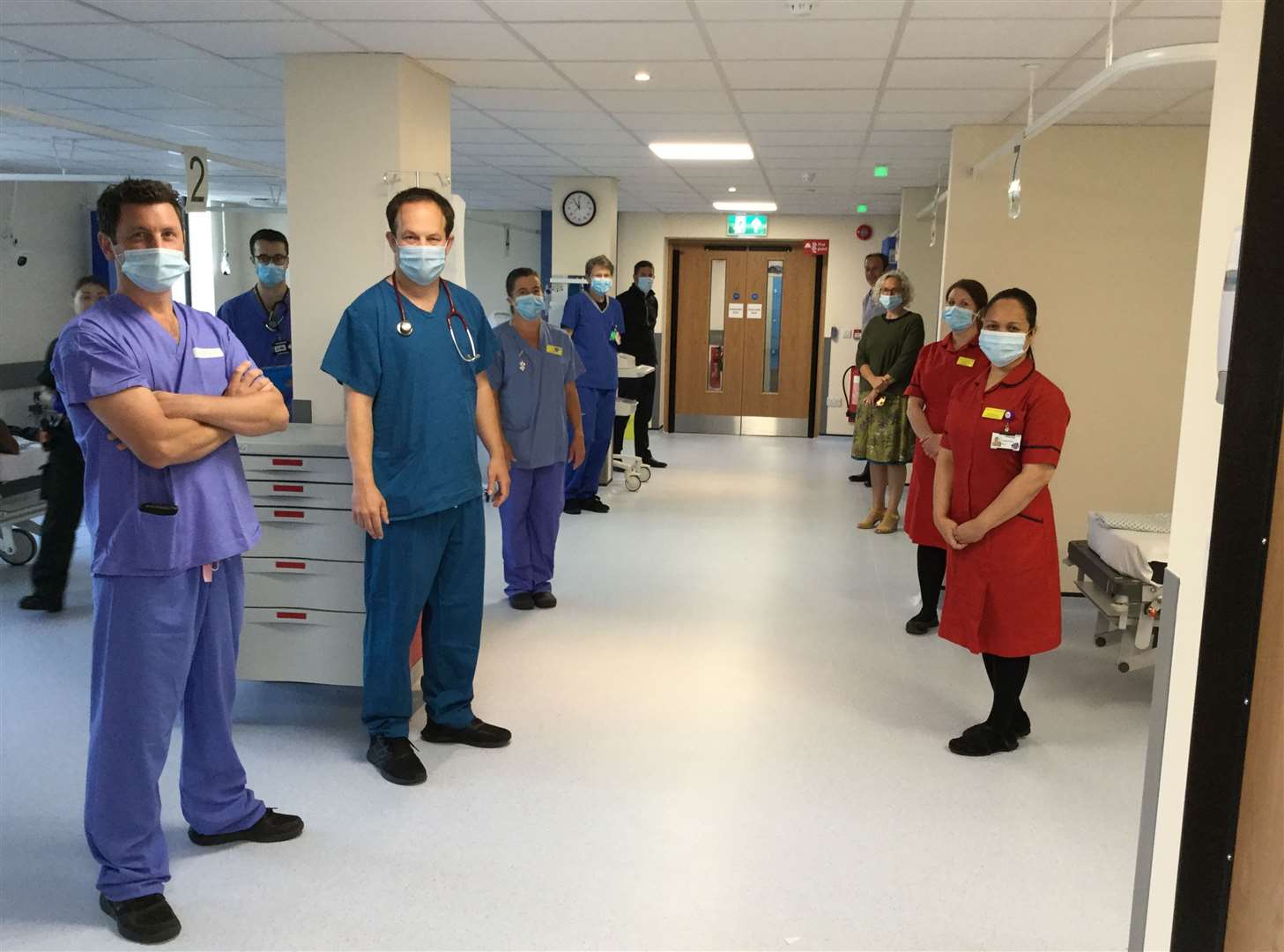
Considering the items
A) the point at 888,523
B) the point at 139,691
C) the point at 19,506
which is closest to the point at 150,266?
the point at 139,691

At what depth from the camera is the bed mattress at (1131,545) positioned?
3.68m

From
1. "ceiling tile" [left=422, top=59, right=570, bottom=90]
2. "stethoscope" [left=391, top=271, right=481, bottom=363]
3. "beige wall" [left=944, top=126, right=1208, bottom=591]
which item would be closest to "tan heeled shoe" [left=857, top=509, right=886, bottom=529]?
"beige wall" [left=944, top=126, right=1208, bottom=591]

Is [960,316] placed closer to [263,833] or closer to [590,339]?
[590,339]

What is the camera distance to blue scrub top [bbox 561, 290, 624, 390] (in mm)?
6848

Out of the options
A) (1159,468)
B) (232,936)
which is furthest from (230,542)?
(1159,468)

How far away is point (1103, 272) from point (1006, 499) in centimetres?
272

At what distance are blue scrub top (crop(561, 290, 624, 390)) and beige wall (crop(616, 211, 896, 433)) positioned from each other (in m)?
4.86

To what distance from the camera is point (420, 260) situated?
9.66 ft

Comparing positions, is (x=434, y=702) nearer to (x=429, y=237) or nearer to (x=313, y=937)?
(x=313, y=937)

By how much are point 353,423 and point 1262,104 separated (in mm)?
2370

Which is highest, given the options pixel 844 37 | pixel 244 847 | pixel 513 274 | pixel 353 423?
pixel 844 37

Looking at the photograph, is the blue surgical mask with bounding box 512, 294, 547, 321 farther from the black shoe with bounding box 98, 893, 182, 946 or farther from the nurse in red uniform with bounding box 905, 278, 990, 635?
the black shoe with bounding box 98, 893, 182, 946

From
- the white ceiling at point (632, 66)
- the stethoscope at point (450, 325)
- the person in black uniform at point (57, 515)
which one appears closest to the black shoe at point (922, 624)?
the white ceiling at point (632, 66)

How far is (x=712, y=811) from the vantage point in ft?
9.61
